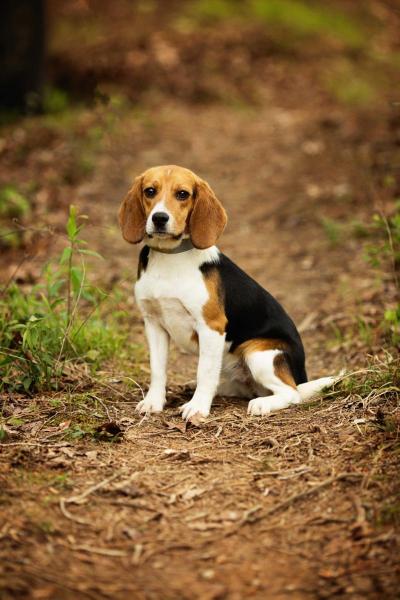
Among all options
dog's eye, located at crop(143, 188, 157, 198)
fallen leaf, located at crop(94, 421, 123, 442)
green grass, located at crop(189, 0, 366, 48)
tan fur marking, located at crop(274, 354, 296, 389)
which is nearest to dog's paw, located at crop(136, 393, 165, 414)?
fallen leaf, located at crop(94, 421, 123, 442)

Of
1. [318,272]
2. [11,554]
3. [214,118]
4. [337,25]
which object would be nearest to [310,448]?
[11,554]

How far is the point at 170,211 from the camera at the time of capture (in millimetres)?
4438

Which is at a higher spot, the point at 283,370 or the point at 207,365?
the point at 207,365

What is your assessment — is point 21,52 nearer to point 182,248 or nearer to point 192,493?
point 182,248

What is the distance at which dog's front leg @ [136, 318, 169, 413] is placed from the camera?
4.73 m

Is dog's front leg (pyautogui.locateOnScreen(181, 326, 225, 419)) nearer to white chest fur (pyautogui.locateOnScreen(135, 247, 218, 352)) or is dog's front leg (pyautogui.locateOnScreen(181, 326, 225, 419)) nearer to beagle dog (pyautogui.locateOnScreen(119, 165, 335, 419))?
beagle dog (pyautogui.locateOnScreen(119, 165, 335, 419))

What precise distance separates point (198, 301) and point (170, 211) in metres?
0.59

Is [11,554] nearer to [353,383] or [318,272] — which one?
[353,383]

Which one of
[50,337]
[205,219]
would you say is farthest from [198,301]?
[50,337]

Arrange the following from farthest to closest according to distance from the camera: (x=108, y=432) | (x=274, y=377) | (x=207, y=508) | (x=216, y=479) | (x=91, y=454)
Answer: (x=274, y=377), (x=108, y=432), (x=91, y=454), (x=216, y=479), (x=207, y=508)

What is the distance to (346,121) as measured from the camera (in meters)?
12.1

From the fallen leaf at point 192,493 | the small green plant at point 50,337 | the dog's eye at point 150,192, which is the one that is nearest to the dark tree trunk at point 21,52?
the small green plant at point 50,337

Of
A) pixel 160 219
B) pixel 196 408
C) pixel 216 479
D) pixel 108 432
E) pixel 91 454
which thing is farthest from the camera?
pixel 196 408

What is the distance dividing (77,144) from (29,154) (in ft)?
2.54
